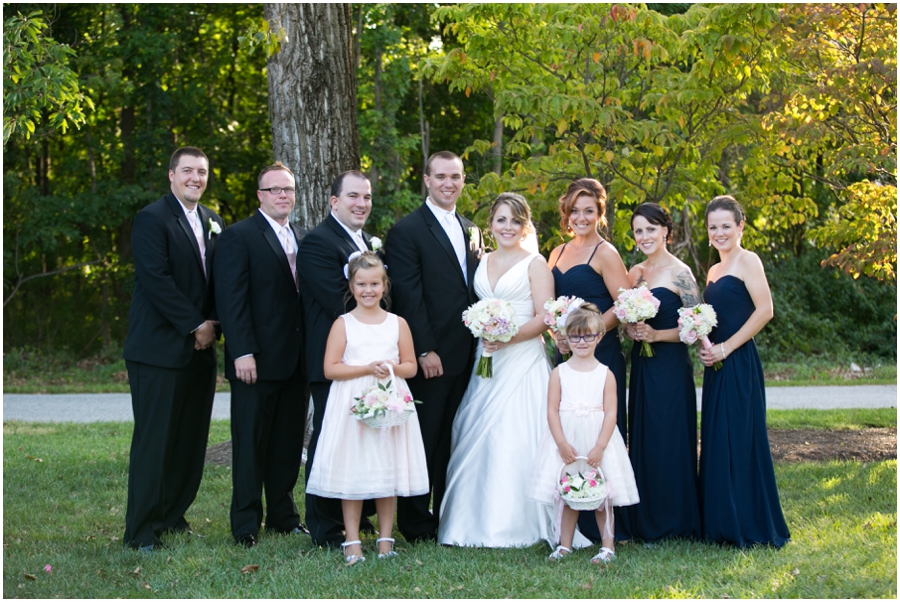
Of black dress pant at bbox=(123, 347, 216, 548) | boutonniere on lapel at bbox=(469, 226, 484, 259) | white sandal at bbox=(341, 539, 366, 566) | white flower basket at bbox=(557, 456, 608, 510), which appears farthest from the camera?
boutonniere on lapel at bbox=(469, 226, 484, 259)

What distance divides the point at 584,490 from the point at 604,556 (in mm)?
431

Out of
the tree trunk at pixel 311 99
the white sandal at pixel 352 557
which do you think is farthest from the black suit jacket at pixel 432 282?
the tree trunk at pixel 311 99

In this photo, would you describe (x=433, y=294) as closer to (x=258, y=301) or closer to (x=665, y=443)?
(x=258, y=301)

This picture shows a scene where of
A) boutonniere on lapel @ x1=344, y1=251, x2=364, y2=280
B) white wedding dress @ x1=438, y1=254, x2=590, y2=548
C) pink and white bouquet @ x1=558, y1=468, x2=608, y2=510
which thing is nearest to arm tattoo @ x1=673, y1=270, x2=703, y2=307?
white wedding dress @ x1=438, y1=254, x2=590, y2=548

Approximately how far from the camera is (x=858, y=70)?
710 centimetres

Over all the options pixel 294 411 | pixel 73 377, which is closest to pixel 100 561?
pixel 294 411

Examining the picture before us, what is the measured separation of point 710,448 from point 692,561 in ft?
2.57

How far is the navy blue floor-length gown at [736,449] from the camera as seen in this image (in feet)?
16.7

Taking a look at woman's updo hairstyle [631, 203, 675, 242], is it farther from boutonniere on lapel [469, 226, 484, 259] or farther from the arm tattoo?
boutonniere on lapel [469, 226, 484, 259]

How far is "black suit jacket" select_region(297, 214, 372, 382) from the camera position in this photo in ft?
16.8

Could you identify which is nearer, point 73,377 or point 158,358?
point 158,358

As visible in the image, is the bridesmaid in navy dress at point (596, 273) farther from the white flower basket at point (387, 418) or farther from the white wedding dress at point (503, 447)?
the white flower basket at point (387, 418)

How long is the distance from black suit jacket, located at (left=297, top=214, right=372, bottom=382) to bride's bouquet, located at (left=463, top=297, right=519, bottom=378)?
2.53 feet

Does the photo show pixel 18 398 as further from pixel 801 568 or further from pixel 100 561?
pixel 801 568
